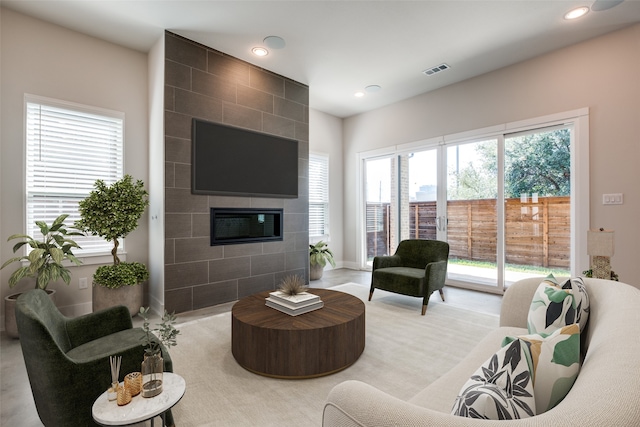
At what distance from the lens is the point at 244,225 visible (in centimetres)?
410

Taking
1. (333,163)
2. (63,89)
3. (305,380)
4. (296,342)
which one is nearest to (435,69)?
(333,163)

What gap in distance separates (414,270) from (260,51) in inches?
131

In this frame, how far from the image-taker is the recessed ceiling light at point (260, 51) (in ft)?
12.2

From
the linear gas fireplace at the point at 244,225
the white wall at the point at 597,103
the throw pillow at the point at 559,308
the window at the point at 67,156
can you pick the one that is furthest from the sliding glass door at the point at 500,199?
the window at the point at 67,156

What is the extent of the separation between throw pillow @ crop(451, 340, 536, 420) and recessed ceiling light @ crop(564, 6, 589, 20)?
3695 mm

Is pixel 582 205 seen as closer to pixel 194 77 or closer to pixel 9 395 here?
pixel 194 77

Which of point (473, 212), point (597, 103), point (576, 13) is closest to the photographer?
point (576, 13)

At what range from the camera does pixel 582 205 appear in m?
3.52

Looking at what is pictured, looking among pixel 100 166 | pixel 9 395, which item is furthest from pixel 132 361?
pixel 100 166

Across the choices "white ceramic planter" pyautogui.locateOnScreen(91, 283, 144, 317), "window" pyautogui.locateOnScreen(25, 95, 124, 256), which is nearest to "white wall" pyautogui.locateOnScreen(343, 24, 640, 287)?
"window" pyautogui.locateOnScreen(25, 95, 124, 256)

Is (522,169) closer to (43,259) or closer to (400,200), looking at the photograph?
(400,200)

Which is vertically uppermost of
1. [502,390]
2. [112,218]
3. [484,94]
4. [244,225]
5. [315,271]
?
[484,94]

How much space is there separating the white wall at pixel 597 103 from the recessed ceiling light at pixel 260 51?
2.82 metres

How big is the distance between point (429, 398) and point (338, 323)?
101 centimetres
